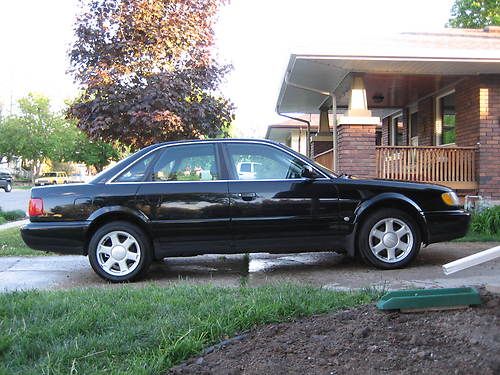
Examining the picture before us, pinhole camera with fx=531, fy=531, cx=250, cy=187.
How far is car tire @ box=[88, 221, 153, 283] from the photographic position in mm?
6016

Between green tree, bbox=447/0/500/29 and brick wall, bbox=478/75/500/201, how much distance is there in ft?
60.1

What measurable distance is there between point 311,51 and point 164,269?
4.87 metres

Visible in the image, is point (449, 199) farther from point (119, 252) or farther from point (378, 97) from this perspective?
point (378, 97)

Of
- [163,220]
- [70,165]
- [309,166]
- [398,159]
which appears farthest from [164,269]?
[70,165]

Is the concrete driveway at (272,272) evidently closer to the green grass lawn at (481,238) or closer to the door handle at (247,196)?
the green grass lawn at (481,238)

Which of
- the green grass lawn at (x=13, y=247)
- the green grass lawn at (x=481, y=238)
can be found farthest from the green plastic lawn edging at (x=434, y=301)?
the green grass lawn at (x=13, y=247)

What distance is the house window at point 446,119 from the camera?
510 inches

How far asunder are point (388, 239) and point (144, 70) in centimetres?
616

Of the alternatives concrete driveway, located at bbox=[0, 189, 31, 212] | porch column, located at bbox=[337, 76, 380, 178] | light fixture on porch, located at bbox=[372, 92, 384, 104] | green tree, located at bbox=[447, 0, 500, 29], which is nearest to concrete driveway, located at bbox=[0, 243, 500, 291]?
porch column, located at bbox=[337, 76, 380, 178]

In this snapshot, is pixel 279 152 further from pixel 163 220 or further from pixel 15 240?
pixel 15 240

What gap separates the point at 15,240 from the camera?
9.48 meters

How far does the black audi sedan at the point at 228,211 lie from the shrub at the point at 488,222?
2.74 m

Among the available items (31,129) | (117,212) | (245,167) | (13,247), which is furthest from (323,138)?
(31,129)

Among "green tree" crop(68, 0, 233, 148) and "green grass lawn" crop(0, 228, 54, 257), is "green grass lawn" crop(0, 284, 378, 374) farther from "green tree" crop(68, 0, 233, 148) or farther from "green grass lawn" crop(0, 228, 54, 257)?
"green tree" crop(68, 0, 233, 148)
